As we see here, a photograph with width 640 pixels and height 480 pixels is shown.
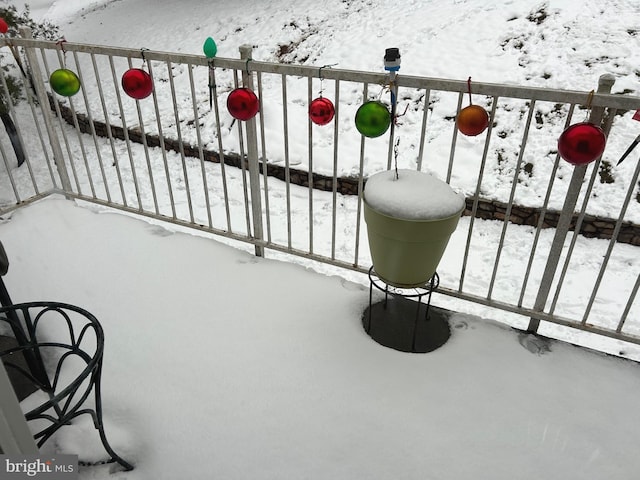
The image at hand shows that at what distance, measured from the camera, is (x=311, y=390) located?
5.80 ft

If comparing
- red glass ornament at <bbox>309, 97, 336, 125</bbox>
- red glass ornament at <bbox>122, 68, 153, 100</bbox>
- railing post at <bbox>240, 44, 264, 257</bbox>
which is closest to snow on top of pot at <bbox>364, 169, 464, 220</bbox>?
red glass ornament at <bbox>309, 97, 336, 125</bbox>

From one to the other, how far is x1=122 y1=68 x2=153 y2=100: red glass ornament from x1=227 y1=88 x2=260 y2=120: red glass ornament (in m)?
0.42

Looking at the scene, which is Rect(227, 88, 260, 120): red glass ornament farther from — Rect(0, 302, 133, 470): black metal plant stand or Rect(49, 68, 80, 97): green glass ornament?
Rect(0, 302, 133, 470): black metal plant stand

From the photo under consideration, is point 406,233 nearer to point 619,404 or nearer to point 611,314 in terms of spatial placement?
point 619,404

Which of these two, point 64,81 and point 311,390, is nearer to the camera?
point 311,390

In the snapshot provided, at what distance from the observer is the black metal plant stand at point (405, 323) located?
6.47 feet

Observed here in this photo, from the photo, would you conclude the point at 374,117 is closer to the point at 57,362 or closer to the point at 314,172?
the point at 57,362

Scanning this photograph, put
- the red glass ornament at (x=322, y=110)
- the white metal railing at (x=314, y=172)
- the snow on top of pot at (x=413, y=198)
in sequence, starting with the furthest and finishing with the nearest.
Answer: the white metal railing at (x=314, y=172) < the red glass ornament at (x=322, y=110) < the snow on top of pot at (x=413, y=198)

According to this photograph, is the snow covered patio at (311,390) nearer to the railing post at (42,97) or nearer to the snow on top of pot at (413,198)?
the snow on top of pot at (413,198)

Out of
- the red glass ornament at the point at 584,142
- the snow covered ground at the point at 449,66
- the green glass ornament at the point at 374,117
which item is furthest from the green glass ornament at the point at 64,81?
the snow covered ground at the point at 449,66

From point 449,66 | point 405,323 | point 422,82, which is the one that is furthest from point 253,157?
point 449,66

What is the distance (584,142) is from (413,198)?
56 cm

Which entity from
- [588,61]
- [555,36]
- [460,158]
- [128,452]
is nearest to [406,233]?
[128,452]

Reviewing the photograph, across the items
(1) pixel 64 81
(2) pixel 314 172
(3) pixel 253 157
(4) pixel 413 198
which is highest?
(1) pixel 64 81
